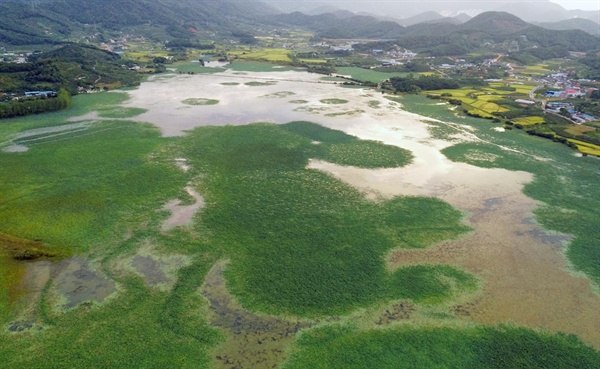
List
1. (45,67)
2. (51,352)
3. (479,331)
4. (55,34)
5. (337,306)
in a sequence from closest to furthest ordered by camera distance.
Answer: (51,352), (479,331), (337,306), (45,67), (55,34)

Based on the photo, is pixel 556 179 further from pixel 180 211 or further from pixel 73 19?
pixel 73 19

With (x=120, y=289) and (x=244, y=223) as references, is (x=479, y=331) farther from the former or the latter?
(x=120, y=289)

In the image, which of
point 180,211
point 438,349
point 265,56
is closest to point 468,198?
point 438,349

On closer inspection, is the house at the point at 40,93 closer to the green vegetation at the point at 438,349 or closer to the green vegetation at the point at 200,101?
the green vegetation at the point at 200,101

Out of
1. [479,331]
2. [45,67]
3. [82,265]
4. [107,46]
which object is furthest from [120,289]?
[107,46]

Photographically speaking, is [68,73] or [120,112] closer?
[120,112]

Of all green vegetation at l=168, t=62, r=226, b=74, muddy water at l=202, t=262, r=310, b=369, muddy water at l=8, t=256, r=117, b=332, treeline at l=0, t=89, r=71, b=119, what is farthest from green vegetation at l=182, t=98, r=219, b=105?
muddy water at l=202, t=262, r=310, b=369

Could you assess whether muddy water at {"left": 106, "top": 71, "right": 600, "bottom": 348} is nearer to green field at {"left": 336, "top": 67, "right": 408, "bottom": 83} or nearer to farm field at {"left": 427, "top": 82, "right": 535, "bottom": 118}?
farm field at {"left": 427, "top": 82, "right": 535, "bottom": 118}
